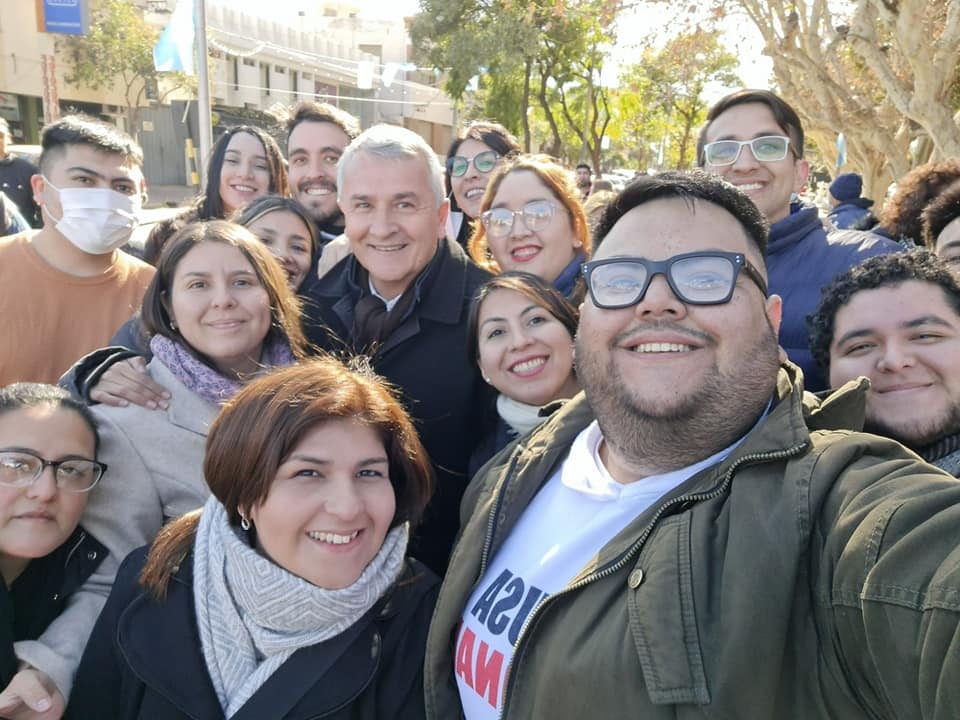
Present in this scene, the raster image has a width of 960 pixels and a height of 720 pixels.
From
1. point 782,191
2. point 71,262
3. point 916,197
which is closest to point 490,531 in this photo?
point 782,191

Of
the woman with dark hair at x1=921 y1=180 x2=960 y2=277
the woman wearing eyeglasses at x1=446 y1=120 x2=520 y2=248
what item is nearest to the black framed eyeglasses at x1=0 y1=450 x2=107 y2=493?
the woman wearing eyeglasses at x1=446 y1=120 x2=520 y2=248

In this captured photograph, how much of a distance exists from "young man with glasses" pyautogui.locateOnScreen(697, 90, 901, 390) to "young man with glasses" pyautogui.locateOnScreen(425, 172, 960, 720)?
1.18m

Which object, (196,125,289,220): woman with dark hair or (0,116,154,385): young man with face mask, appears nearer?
(0,116,154,385): young man with face mask

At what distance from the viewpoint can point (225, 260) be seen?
2.76 m

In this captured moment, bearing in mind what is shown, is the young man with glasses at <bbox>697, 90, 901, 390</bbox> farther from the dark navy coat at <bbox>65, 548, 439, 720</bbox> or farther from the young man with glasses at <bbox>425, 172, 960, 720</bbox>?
the dark navy coat at <bbox>65, 548, 439, 720</bbox>

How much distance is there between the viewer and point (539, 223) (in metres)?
3.58

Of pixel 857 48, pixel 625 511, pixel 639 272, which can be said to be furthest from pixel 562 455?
pixel 857 48

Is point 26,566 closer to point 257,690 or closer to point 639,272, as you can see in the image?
point 257,690

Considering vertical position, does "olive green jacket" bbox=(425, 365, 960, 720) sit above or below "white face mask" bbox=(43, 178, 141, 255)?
below

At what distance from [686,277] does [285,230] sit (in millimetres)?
2362

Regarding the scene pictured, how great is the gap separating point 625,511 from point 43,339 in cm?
286

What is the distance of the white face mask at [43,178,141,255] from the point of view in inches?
138

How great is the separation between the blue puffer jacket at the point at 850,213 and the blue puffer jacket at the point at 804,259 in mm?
4411

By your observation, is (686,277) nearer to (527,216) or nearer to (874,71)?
(527,216)
